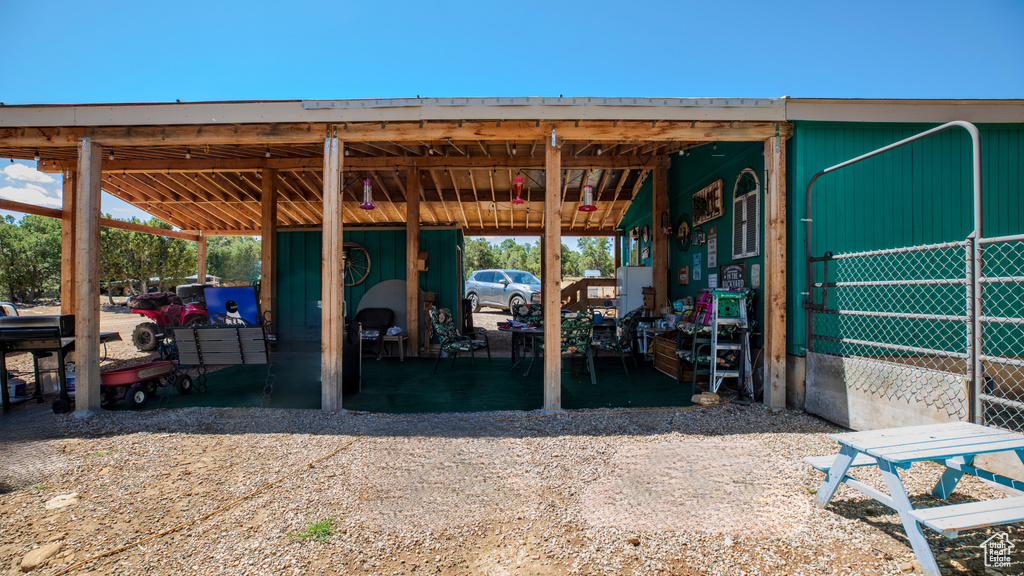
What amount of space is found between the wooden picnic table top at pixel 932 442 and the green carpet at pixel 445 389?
2.33 metres

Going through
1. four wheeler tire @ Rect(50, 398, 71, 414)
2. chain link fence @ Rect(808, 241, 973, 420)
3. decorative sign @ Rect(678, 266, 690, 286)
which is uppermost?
decorative sign @ Rect(678, 266, 690, 286)

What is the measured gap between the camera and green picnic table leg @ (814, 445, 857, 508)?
7.20 feet

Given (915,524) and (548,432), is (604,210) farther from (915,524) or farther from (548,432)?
(915,524)

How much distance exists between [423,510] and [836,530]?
6.63ft

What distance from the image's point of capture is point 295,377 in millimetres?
5973

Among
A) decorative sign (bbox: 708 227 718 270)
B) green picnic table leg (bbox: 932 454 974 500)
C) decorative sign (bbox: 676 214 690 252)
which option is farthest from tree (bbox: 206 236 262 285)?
green picnic table leg (bbox: 932 454 974 500)

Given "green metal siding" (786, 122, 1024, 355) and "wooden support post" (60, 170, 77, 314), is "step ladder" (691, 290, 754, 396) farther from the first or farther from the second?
"wooden support post" (60, 170, 77, 314)

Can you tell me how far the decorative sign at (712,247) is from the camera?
20.2 feet

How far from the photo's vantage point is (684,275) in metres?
7.16

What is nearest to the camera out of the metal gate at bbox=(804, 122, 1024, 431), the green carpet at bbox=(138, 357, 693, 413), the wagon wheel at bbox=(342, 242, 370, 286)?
the metal gate at bbox=(804, 122, 1024, 431)

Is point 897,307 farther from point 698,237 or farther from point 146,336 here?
point 146,336

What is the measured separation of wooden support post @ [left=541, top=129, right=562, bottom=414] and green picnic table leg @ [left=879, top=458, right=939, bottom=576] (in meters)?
2.52

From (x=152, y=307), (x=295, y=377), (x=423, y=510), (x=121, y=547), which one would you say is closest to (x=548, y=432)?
(x=423, y=510)

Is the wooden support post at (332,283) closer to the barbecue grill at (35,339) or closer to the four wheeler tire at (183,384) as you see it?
the four wheeler tire at (183,384)
